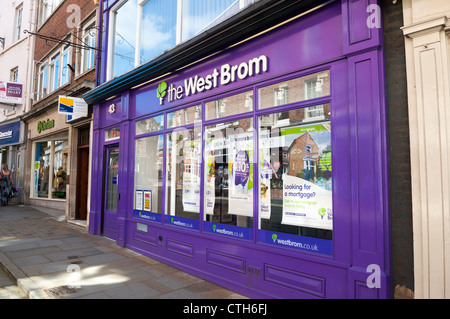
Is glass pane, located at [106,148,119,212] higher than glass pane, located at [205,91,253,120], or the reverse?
glass pane, located at [205,91,253,120]

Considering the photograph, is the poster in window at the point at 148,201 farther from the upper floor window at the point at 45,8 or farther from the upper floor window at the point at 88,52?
the upper floor window at the point at 45,8

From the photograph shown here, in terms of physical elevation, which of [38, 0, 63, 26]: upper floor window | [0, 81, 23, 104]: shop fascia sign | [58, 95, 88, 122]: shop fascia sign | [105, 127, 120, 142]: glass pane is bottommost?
[105, 127, 120, 142]: glass pane

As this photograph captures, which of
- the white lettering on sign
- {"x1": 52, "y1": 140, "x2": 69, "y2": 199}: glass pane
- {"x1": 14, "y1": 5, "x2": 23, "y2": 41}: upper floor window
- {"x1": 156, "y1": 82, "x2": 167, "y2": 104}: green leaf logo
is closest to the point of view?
the white lettering on sign

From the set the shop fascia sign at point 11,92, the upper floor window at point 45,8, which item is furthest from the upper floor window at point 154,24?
the shop fascia sign at point 11,92

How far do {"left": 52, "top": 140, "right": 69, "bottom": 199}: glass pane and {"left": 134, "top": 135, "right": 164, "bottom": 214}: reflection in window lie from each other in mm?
6827

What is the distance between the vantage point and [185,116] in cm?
562

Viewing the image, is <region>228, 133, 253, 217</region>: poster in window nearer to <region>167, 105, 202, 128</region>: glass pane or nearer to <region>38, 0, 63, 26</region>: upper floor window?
<region>167, 105, 202, 128</region>: glass pane

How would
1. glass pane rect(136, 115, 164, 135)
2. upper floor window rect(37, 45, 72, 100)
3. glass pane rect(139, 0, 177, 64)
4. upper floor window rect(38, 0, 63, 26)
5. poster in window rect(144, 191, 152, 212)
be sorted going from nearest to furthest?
glass pane rect(136, 115, 164, 135), poster in window rect(144, 191, 152, 212), glass pane rect(139, 0, 177, 64), upper floor window rect(37, 45, 72, 100), upper floor window rect(38, 0, 63, 26)

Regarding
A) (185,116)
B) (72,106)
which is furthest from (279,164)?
(72,106)

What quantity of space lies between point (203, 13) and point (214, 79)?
174 centimetres

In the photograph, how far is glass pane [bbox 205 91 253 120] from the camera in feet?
14.8

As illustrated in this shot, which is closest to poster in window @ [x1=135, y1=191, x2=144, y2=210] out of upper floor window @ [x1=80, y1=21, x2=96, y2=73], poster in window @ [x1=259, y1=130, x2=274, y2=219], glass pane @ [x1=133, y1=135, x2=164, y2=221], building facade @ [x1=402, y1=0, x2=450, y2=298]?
glass pane @ [x1=133, y1=135, x2=164, y2=221]

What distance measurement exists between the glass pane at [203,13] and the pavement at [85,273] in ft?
14.9

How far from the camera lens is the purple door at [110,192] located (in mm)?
7719
